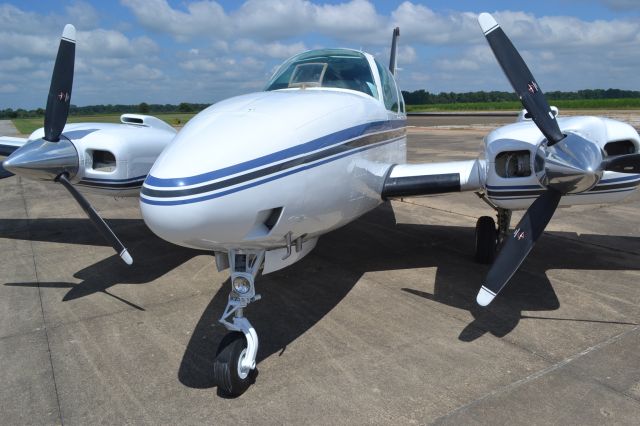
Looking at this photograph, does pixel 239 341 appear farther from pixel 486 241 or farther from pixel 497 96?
pixel 497 96

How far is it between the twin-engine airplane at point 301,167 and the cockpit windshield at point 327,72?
19 mm

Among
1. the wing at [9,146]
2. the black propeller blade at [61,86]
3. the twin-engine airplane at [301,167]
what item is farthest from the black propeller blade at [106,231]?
the wing at [9,146]

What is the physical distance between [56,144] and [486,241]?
643cm

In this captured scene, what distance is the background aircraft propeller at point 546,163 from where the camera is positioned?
190 inches

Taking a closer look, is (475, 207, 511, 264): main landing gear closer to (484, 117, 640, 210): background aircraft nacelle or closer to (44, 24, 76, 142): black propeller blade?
(484, 117, 640, 210): background aircraft nacelle

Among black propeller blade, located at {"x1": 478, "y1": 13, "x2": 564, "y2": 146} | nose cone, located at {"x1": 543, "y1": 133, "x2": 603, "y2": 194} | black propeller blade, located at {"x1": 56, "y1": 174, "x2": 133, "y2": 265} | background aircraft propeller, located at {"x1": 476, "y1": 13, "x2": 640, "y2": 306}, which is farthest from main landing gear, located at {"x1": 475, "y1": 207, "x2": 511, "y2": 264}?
black propeller blade, located at {"x1": 56, "y1": 174, "x2": 133, "y2": 265}

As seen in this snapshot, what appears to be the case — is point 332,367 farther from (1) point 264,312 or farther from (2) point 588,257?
(2) point 588,257

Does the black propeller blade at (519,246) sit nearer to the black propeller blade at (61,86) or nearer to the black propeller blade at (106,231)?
the black propeller blade at (106,231)

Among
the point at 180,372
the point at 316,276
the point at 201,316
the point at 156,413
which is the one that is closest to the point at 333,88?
the point at 316,276

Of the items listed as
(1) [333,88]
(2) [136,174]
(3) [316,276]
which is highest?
(1) [333,88]

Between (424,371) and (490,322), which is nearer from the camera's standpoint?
(424,371)

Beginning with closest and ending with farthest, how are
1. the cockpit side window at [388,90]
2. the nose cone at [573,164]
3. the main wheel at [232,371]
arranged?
1. the main wheel at [232,371]
2. the nose cone at [573,164]
3. the cockpit side window at [388,90]

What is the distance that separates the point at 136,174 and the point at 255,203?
4.43 metres

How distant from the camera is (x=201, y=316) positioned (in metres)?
5.72
